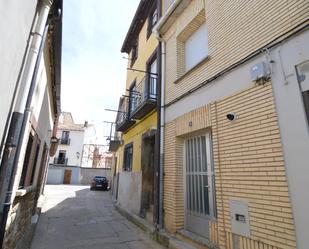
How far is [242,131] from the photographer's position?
3.88 m

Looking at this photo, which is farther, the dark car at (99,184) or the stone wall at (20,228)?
the dark car at (99,184)

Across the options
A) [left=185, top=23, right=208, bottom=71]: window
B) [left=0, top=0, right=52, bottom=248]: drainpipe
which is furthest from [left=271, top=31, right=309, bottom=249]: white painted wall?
[left=0, top=0, right=52, bottom=248]: drainpipe

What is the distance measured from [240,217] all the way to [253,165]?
3.01 feet

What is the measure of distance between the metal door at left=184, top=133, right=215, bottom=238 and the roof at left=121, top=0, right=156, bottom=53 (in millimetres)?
7720

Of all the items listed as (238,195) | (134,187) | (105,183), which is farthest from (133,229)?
(105,183)

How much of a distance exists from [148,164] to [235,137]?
479 centimetres

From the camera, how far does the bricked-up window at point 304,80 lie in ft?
9.89

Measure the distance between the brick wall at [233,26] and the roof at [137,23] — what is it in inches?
178

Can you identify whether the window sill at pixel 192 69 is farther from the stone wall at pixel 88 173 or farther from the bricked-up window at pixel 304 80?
the stone wall at pixel 88 173

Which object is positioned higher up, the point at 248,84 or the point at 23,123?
the point at 248,84

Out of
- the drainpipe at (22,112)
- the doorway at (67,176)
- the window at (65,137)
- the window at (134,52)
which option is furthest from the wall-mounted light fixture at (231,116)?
the window at (65,137)

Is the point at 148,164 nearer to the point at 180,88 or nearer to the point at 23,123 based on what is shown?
the point at 180,88

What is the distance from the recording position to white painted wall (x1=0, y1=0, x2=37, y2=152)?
2.24 metres

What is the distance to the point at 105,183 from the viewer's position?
23.0 meters
